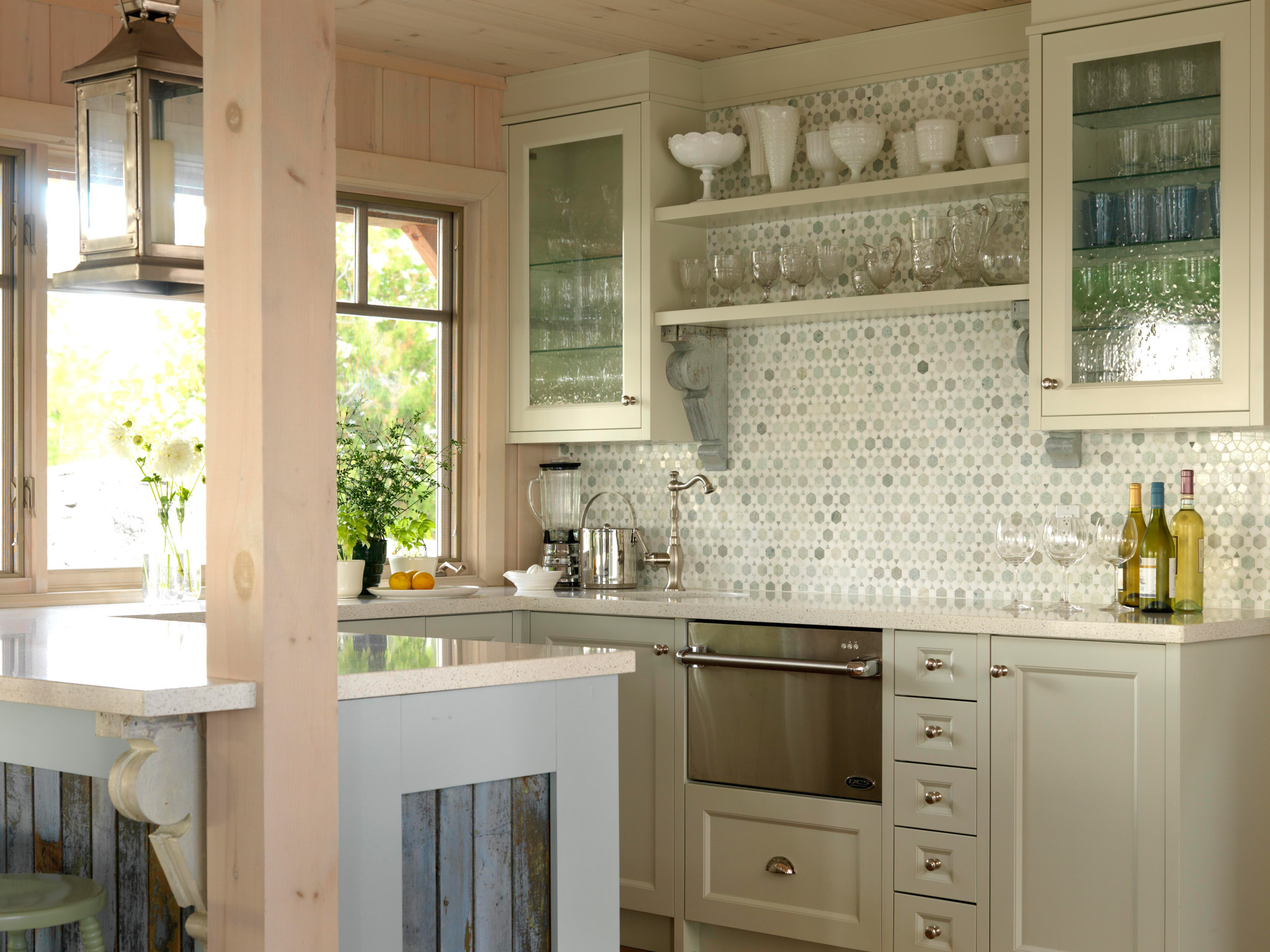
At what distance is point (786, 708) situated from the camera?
11.8 feet

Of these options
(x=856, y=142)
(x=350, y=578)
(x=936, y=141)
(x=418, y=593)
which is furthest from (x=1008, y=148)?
(x=350, y=578)

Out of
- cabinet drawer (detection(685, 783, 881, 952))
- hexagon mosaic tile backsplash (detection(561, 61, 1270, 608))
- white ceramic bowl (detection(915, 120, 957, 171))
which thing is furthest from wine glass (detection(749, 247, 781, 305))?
cabinet drawer (detection(685, 783, 881, 952))

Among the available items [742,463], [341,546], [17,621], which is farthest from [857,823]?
[17,621]

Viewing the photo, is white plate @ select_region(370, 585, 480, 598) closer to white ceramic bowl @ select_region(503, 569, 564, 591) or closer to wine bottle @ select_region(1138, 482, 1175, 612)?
white ceramic bowl @ select_region(503, 569, 564, 591)

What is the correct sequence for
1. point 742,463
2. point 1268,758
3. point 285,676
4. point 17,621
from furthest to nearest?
1. point 742,463
2. point 1268,758
3. point 17,621
4. point 285,676

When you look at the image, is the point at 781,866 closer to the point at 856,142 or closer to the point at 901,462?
the point at 901,462

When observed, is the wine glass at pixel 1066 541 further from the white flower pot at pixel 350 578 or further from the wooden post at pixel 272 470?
the wooden post at pixel 272 470

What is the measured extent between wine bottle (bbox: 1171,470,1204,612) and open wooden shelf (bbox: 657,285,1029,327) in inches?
25.2

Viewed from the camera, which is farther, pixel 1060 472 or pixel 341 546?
pixel 341 546

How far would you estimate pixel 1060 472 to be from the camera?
12.4ft

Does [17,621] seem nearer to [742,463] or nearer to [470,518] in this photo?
[470,518]

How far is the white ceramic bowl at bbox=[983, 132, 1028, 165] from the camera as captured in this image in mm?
3703

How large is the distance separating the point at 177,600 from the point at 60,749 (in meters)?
1.65

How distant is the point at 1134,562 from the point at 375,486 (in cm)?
206
